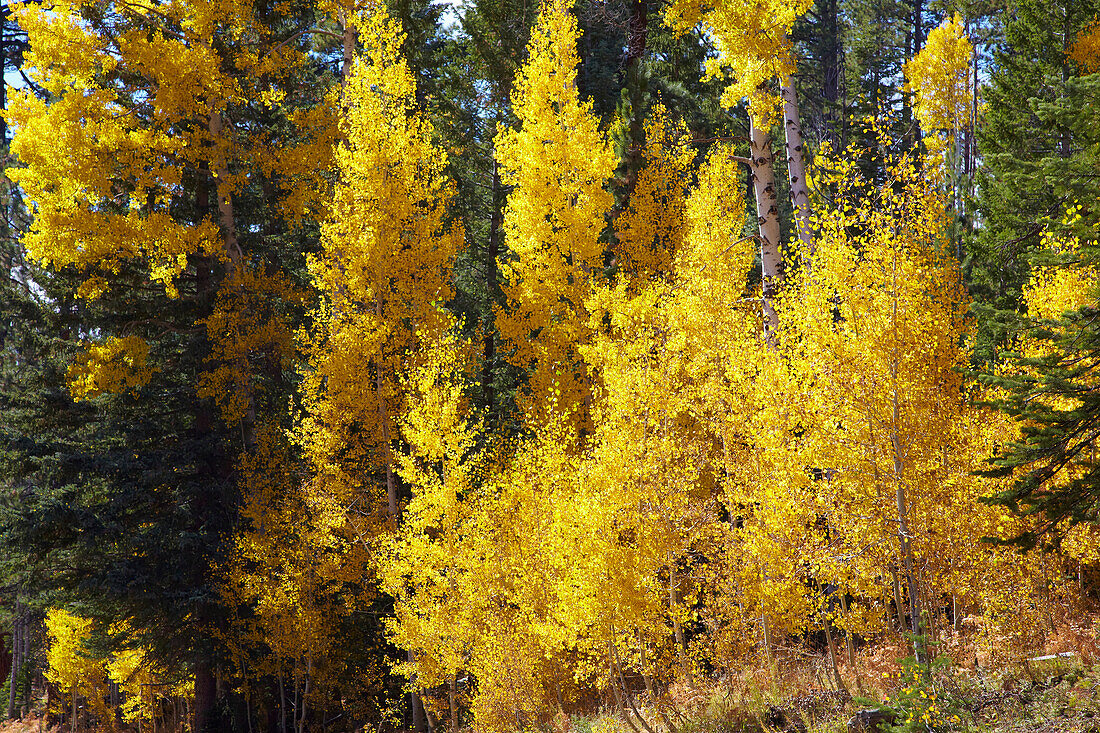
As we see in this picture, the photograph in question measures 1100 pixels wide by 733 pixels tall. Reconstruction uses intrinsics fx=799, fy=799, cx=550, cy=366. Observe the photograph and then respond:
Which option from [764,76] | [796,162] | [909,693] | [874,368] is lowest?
[909,693]

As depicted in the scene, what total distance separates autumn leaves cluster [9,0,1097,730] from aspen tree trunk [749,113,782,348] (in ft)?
0.41

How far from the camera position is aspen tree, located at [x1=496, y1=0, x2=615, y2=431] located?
582 inches

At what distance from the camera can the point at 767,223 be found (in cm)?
948

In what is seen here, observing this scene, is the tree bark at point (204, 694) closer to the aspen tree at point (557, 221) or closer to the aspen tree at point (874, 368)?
the aspen tree at point (557, 221)

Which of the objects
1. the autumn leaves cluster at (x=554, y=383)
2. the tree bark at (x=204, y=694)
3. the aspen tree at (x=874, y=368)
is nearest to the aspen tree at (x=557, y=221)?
the autumn leaves cluster at (x=554, y=383)

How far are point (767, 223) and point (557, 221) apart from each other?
21.0 feet

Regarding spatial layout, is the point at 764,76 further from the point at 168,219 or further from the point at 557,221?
the point at 168,219

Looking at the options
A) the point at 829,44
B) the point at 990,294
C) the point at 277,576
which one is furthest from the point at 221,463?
the point at 829,44

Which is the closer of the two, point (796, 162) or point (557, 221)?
point (796, 162)

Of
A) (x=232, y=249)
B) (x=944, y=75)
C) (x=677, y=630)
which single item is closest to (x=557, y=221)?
(x=232, y=249)

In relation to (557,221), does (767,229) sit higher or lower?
lower

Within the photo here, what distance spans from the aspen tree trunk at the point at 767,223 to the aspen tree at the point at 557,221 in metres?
5.42

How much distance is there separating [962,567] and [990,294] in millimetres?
6268

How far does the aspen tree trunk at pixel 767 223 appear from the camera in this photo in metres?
9.38
